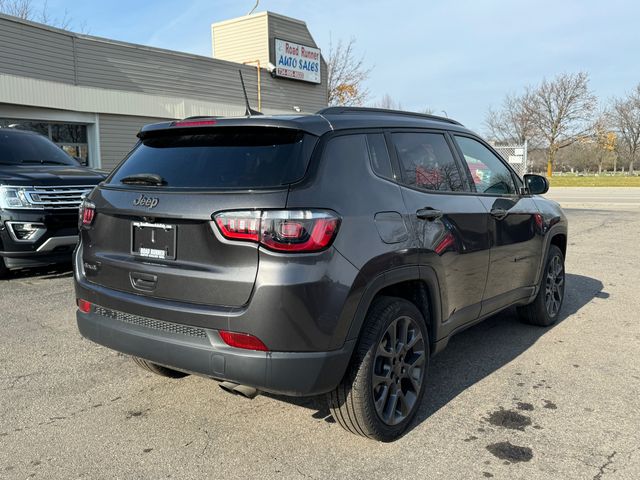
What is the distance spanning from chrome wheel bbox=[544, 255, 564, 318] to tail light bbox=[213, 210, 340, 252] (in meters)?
3.25

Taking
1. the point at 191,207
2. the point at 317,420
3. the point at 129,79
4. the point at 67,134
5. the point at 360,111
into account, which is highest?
the point at 129,79

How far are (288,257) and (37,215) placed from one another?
5.00 meters

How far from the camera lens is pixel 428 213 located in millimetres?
3264

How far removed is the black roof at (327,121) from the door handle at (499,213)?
78 centimetres

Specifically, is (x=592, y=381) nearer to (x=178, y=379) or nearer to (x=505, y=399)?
(x=505, y=399)

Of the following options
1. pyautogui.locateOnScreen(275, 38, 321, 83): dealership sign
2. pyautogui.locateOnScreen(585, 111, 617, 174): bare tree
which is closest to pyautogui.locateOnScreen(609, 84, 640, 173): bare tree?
pyautogui.locateOnScreen(585, 111, 617, 174): bare tree

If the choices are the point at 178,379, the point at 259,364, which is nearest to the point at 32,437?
the point at 178,379

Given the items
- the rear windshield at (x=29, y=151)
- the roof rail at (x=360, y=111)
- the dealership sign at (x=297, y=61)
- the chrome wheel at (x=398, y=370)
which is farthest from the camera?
the dealership sign at (x=297, y=61)

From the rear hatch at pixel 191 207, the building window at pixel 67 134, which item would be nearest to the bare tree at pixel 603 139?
the building window at pixel 67 134

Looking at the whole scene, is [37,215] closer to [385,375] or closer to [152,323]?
[152,323]

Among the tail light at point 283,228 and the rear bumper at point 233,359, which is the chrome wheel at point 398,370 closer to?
the rear bumper at point 233,359

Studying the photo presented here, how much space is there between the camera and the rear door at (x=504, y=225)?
4.04m

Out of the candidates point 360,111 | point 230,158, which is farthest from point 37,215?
point 360,111

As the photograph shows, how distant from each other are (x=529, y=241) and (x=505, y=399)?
149 centimetres
